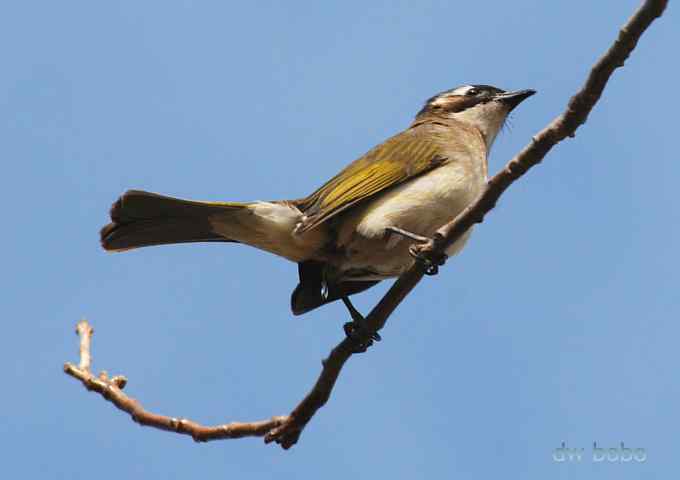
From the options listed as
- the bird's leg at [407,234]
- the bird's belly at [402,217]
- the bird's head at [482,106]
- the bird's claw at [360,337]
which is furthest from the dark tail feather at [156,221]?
the bird's head at [482,106]

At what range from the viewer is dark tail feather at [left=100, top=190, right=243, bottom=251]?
270 inches

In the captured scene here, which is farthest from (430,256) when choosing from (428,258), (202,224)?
(202,224)

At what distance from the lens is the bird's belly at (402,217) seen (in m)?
6.57

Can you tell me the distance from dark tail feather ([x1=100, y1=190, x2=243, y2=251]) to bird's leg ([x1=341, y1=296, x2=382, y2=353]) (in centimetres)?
112

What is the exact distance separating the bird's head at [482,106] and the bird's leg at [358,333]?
86.7 inches

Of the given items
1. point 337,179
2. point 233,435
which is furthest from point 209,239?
point 233,435

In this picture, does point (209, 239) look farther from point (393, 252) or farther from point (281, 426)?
point (281, 426)

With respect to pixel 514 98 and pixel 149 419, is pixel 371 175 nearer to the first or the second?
pixel 514 98

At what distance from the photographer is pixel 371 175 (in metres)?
6.92

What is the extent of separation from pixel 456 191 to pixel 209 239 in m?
1.92

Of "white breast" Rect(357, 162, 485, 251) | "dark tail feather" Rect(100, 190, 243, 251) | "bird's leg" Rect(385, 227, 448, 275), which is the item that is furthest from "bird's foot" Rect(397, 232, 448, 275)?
"dark tail feather" Rect(100, 190, 243, 251)

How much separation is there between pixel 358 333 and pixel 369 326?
158 mm

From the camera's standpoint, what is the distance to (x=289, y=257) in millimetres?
7098

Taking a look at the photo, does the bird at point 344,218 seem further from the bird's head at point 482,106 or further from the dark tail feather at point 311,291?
the bird's head at point 482,106
